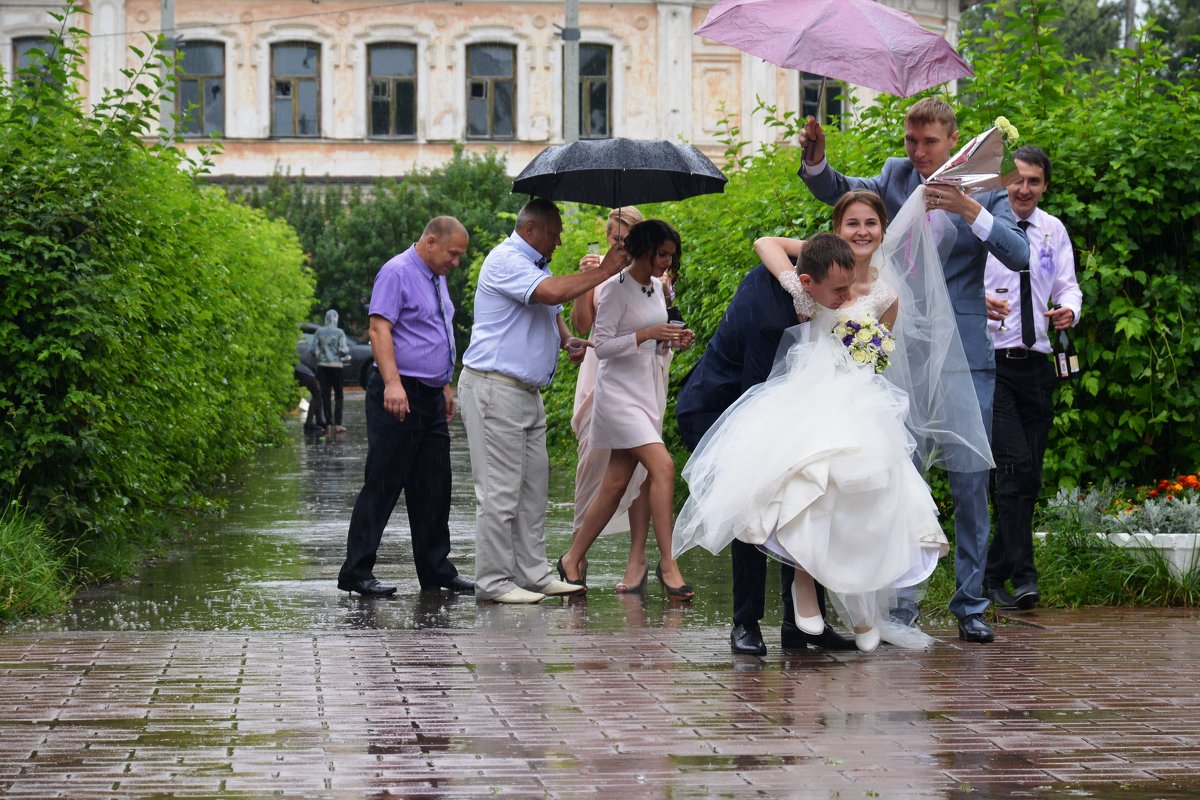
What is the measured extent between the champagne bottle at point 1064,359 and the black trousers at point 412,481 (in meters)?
3.18

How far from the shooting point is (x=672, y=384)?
13891mm

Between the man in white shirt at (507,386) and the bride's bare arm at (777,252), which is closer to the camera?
the bride's bare arm at (777,252)

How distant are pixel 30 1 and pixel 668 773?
44.1m

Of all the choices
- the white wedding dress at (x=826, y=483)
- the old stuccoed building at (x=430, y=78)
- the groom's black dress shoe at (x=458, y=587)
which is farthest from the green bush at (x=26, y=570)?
the old stuccoed building at (x=430, y=78)

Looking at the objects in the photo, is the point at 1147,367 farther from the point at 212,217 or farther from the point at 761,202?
the point at 212,217

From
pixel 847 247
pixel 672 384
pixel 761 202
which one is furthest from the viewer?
pixel 672 384

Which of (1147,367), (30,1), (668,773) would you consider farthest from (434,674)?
(30,1)

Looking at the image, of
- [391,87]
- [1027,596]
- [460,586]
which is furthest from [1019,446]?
[391,87]

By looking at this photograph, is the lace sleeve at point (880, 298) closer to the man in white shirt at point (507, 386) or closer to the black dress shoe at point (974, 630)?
the black dress shoe at point (974, 630)

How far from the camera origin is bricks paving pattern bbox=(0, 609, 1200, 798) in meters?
5.23

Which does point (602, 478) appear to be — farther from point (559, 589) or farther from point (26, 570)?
point (26, 570)

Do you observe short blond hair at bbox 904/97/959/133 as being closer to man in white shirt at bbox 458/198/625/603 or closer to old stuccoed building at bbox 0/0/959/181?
man in white shirt at bbox 458/198/625/603

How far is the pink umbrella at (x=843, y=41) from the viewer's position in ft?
25.2

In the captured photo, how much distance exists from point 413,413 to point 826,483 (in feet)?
10.1
